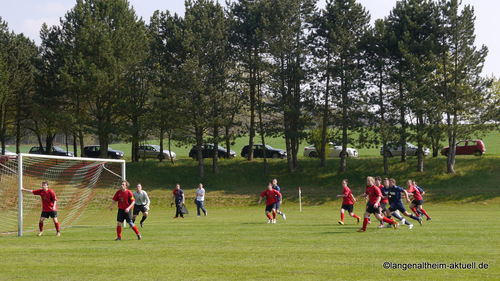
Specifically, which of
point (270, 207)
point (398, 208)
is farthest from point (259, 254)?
point (270, 207)

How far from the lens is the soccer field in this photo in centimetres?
1002

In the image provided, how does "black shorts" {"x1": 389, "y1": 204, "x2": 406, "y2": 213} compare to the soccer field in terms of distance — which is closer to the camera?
the soccer field

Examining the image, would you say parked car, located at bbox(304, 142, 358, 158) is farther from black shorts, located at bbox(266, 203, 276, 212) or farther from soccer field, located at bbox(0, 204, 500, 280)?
soccer field, located at bbox(0, 204, 500, 280)

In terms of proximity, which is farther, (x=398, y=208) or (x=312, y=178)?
(x=312, y=178)

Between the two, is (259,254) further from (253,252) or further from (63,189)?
(63,189)

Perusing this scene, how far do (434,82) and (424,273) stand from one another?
33.2 m

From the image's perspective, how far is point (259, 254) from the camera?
12.2 metres

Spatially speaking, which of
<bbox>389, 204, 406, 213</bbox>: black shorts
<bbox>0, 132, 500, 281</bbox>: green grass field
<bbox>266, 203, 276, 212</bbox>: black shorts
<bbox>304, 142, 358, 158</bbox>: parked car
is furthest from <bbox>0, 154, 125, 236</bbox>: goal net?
<bbox>304, 142, 358, 158</bbox>: parked car

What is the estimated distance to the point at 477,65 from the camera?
37.4 meters

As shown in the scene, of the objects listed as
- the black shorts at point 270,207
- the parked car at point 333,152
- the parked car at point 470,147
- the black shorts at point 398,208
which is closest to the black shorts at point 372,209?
the black shorts at point 398,208

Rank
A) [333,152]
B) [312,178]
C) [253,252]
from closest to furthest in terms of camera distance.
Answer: [253,252], [312,178], [333,152]

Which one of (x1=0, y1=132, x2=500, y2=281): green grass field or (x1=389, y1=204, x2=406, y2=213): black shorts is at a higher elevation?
(x1=389, y1=204, x2=406, y2=213): black shorts

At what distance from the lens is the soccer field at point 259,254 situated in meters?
10.0

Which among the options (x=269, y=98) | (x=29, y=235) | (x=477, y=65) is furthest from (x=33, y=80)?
(x=477, y=65)
